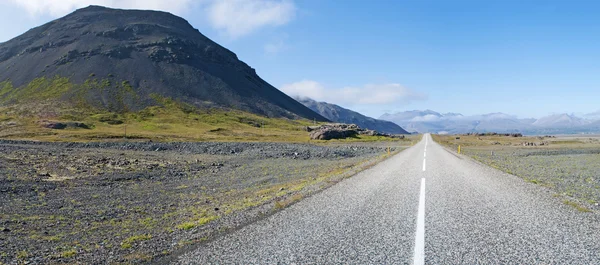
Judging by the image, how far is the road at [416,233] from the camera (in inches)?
287

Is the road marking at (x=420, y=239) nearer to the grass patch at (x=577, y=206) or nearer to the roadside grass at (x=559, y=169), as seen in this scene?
the grass patch at (x=577, y=206)

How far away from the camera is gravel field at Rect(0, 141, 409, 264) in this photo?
9.16 metres

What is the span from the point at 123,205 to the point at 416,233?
14378 millimetres

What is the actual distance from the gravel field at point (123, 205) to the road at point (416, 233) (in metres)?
1.29

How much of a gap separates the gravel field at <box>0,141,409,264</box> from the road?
1294 millimetres

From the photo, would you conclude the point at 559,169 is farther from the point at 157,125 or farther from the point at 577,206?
the point at 157,125

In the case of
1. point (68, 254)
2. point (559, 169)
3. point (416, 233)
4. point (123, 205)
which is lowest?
point (123, 205)

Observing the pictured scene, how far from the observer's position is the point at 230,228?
32.2 ft

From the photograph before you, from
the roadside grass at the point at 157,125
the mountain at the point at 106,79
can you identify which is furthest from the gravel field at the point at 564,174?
the mountain at the point at 106,79

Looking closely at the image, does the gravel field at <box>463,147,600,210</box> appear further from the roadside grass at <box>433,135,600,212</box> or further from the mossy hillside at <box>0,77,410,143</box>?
the mossy hillside at <box>0,77,410,143</box>

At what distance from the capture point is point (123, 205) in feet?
57.3

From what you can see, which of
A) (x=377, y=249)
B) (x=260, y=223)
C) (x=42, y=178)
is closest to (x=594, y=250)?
(x=377, y=249)

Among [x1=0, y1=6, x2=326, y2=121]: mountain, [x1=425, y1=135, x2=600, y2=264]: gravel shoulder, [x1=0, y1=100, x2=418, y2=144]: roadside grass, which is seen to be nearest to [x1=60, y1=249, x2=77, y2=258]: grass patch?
[x1=425, y1=135, x2=600, y2=264]: gravel shoulder

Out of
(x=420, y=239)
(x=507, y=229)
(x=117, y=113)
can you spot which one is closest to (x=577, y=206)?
(x=507, y=229)
